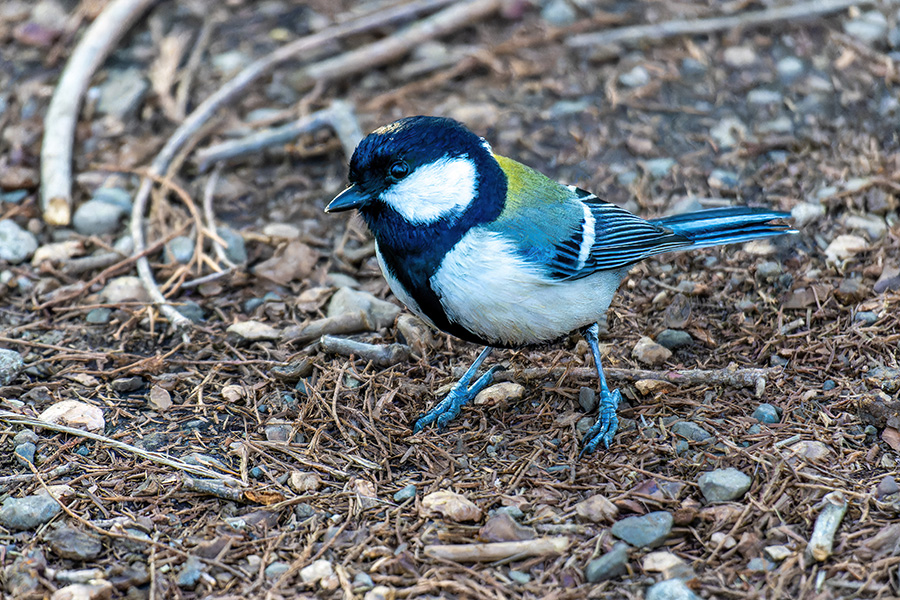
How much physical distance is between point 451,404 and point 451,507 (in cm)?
75

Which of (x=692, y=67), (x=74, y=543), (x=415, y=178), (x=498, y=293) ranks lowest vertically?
(x=74, y=543)

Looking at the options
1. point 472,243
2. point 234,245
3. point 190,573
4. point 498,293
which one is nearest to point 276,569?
point 190,573

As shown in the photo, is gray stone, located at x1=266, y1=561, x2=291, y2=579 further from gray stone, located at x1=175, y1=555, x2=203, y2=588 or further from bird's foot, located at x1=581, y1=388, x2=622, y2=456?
bird's foot, located at x1=581, y1=388, x2=622, y2=456

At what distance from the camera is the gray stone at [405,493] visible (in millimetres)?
3339

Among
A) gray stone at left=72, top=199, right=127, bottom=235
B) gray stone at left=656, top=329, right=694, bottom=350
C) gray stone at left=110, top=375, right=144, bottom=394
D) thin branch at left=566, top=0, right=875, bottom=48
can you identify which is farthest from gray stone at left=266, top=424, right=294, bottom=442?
thin branch at left=566, top=0, right=875, bottom=48

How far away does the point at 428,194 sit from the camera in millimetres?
3549

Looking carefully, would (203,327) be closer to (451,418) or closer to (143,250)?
(143,250)

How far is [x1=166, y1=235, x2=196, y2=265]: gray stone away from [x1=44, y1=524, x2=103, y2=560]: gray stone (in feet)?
7.02

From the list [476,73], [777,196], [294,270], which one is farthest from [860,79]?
[294,270]

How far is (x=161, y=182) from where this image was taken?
5.33 m

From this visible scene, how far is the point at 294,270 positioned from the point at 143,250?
33.8 inches

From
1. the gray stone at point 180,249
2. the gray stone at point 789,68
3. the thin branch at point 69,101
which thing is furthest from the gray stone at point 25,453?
the gray stone at point 789,68

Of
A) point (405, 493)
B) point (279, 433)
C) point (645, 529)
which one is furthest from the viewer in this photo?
point (279, 433)

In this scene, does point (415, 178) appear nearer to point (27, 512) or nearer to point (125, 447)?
point (125, 447)
